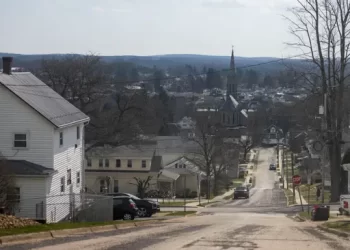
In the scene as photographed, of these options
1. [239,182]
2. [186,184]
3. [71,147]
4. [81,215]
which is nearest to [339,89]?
[71,147]

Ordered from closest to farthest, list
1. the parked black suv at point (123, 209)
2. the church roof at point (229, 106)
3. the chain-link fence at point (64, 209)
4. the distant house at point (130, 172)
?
the chain-link fence at point (64, 209) < the parked black suv at point (123, 209) < the distant house at point (130, 172) < the church roof at point (229, 106)

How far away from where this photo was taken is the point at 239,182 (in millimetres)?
94438

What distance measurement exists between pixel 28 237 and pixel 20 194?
15351mm

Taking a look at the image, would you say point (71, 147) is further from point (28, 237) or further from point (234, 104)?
point (234, 104)

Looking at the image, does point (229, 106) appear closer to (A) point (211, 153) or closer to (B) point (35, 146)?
(A) point (211, 153)

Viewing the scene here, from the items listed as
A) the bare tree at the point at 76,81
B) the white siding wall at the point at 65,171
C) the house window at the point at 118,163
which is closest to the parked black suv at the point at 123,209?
the white siding wall at the point at 65,171

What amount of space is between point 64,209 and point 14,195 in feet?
11.0

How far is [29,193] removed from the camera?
31.0 m

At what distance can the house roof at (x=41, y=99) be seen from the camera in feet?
108

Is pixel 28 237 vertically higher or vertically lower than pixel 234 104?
lower

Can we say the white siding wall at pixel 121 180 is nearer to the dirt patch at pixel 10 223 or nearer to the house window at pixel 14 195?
the house window at pixel 14 195

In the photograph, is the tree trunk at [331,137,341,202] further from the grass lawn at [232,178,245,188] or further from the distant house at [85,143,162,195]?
the grass lawn at [232,178,245,188]

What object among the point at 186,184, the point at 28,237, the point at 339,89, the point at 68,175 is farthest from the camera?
the point at 186,184

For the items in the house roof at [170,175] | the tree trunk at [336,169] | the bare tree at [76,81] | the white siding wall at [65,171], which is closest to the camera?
the white siding wall at [65,171]
